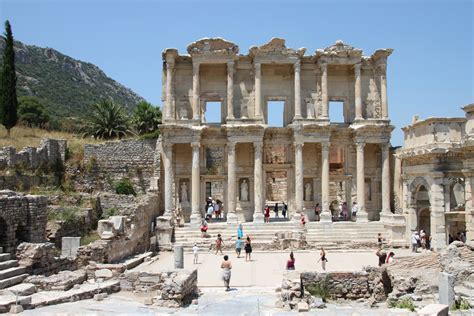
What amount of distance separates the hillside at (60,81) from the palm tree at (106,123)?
27.5 meters

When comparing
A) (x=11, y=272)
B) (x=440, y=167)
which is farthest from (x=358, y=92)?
(x=11, y=272)

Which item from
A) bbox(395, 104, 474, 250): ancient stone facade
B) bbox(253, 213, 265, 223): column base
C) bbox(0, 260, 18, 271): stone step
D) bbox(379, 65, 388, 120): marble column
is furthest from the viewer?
bbox(379, 65, 388, 120): marble column

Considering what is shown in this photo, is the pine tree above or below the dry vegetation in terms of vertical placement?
above

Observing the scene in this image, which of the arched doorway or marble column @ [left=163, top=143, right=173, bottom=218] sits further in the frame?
marble column @ [left=163, top=143, right=173, bottom=218]

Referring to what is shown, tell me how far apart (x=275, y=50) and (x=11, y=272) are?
71.6 ft

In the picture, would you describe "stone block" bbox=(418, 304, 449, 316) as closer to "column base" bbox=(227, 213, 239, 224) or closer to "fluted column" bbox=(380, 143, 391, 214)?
"column base" bbox=(227, 213, 239, 224)

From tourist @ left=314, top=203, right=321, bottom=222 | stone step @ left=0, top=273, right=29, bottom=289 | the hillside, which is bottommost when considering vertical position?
stone step @ left=0, top=273, right=29, bottom=289

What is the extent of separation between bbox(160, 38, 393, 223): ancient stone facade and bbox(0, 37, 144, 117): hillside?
4197 centimetres

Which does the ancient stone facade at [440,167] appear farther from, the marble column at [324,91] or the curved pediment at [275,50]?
the curved pediment at [275,50]

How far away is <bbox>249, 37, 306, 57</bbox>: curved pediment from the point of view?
3183 cm

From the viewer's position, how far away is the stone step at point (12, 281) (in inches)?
545

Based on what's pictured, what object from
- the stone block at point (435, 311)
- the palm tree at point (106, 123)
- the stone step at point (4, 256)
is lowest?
the stone block at point (435, 311)

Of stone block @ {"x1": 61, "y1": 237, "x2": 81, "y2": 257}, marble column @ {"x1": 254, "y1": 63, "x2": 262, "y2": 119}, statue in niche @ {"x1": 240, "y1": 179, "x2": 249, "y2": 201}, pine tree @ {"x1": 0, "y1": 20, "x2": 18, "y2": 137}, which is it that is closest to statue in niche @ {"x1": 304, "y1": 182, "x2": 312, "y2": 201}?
statue in niche @ {"x1": 240, "y1": 179, "x2": 249, "y2": 201}

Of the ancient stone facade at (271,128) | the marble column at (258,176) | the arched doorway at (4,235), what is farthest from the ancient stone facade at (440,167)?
the arched doorway at (4,235)
